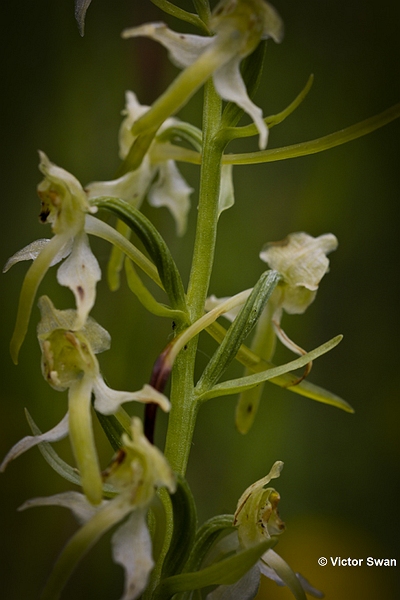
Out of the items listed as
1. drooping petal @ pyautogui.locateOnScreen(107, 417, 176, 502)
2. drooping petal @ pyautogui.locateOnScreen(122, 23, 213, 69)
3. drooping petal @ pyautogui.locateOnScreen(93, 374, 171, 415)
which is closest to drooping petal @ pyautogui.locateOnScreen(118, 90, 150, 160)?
drooping petal @ pyautogui.locateOnScreen(122, 23, 213, 69)

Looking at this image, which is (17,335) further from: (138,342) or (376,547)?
(376,547)

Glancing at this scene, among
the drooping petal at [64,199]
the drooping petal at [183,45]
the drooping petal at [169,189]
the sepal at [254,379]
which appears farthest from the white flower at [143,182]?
the sepal at [254,379]

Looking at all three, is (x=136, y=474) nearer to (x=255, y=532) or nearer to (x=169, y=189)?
(x=255, y=532)

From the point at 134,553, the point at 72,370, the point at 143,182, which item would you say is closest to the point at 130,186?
the point at 143,182

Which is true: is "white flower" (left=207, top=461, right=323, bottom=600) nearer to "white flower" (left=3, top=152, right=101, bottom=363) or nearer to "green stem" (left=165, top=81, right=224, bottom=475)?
"green stem" (left=165, top=81, right=224, bottom=475)

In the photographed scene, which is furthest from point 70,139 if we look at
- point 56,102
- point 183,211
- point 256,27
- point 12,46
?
point 256,27
